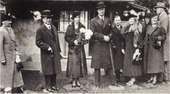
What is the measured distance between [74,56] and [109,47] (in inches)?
37.4

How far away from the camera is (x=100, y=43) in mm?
8648

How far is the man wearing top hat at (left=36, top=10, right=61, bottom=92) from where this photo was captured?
809cm

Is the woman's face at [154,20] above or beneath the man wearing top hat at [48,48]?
above

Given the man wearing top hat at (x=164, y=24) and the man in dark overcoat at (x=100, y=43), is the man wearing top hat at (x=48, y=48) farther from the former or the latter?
the man wearing top hat at (x=164, y=24)

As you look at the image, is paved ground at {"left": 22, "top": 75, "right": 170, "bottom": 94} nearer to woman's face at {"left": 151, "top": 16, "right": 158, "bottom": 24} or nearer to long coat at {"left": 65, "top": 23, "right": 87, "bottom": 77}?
long coat at {"left": 65, "top": 23, "right": 87, "bottom": 77}

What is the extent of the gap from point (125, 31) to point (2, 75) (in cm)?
335

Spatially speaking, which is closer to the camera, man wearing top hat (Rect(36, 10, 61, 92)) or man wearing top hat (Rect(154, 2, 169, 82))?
man wearing top hat (Rect(36, 10, 61, 92))

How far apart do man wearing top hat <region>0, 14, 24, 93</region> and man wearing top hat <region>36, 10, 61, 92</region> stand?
640 millimetres

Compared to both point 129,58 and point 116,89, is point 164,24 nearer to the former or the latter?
point 129,58

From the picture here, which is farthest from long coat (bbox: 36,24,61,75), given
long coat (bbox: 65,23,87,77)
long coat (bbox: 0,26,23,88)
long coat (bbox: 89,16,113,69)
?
long coat (bbox: 89,16,113,69)

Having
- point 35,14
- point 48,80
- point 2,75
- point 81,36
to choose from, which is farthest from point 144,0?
point 2,75

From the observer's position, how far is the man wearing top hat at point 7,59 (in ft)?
25.5

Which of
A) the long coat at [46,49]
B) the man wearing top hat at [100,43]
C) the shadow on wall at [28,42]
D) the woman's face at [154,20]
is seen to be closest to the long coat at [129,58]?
the man wearing top hat at [100,43]

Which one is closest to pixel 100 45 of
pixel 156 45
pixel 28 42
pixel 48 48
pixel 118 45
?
pixel 118 45
